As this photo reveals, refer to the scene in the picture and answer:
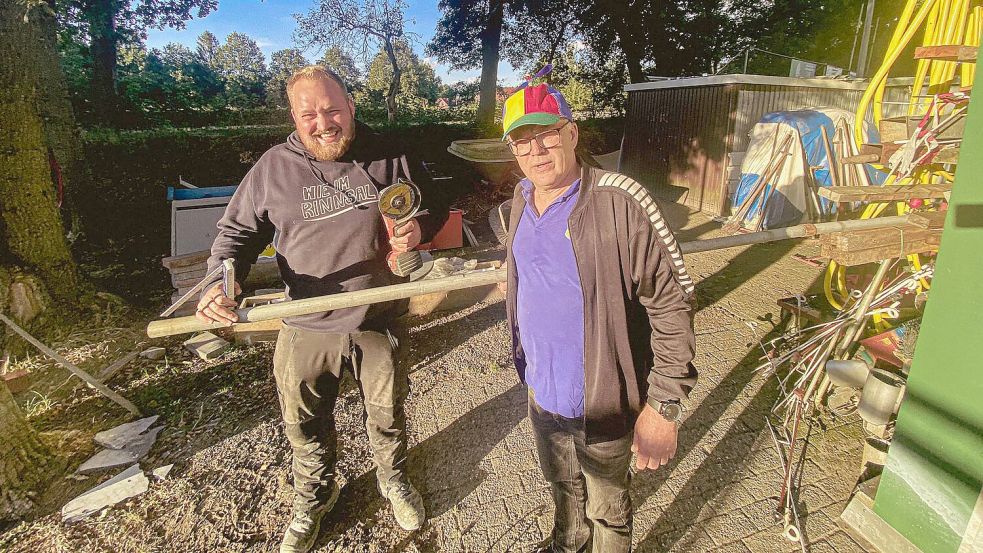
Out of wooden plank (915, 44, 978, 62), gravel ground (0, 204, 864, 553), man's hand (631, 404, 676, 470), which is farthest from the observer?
gravel ground (0, 204, 864, 553)

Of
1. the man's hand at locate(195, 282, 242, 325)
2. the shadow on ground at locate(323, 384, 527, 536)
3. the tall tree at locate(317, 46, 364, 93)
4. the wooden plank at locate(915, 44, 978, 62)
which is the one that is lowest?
the shadow on ground at locate(323, 384, 527, 536)

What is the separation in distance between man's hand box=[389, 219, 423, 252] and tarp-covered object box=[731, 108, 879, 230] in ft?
32.3

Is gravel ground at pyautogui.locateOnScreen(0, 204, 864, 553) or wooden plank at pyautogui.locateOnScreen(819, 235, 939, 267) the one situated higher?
wooden plank at pyautogui.locateOnScreen(819, 235, 939, 267)

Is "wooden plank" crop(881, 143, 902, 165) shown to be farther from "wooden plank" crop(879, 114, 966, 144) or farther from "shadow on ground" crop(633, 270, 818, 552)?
"shadow on ground" crop(633, 270, 818, 552)

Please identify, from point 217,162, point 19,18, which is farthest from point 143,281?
point 217,162

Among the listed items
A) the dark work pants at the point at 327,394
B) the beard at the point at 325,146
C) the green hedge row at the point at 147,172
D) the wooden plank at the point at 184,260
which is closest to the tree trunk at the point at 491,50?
the green hedge row at the point at 147,172

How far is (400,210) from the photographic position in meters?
2.53

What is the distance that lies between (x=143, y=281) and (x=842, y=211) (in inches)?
566

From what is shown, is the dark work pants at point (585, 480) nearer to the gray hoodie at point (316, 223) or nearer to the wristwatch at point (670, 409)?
the wristwatch at point (670, 409)

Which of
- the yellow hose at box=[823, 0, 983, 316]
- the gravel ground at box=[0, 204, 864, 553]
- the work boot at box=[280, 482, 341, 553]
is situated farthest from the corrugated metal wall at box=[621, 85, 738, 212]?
the work boot at box=[280, 482, 341, 553]

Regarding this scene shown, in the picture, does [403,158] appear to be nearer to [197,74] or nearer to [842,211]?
[842,211]

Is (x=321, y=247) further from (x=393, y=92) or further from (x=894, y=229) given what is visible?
(x=393, y=92)

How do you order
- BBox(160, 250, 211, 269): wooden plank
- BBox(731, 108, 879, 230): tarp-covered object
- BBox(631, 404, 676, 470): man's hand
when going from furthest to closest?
BBox(731, 108, 879, 230): tarp-covered object → BBox(160, 250, 211, 269): wooden plank → BBox(631, 404, 676, 470): man's hand

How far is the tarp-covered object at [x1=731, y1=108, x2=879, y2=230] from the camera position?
9617mm
